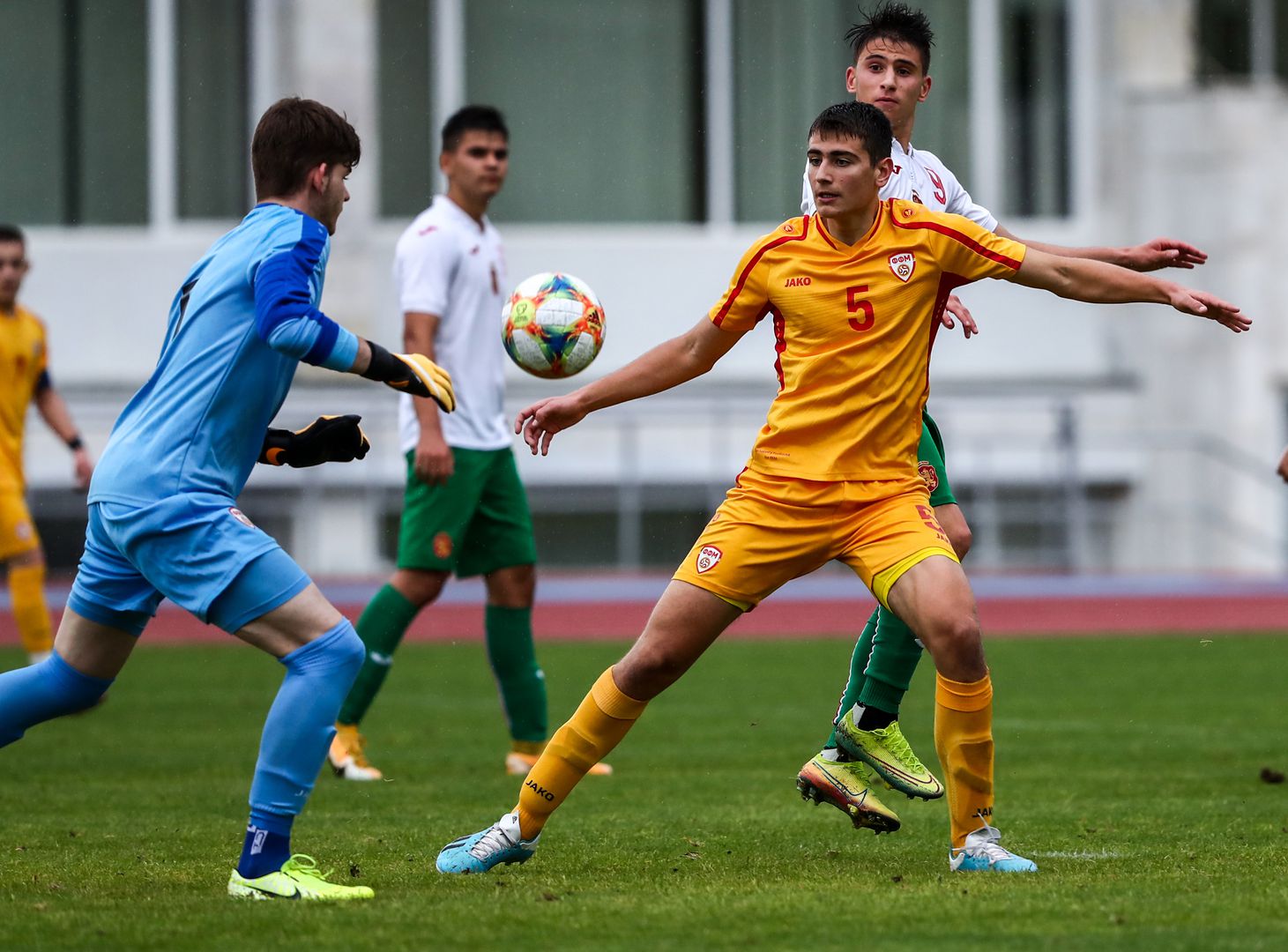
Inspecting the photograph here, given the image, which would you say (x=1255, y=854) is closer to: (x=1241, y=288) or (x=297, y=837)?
(x=297, y=837)

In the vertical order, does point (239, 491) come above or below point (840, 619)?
above

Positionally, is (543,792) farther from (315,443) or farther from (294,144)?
(294,144)

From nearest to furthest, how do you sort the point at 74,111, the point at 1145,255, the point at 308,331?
the point at 308,331, the point at 1145,255, the point at 74,111

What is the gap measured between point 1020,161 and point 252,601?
1796 cm

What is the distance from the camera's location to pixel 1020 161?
2197 centimetres

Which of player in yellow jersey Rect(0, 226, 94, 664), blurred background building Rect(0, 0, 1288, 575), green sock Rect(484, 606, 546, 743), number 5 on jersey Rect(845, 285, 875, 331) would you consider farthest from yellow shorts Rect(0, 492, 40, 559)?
blurred background building Rect(0, 0, 1288, 575)

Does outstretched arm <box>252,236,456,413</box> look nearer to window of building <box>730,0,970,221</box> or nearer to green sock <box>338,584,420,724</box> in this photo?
green sock <box>338,584,420,724</box>

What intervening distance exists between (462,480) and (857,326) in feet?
9.73

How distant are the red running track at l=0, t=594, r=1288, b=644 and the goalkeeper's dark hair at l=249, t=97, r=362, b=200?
10679 millimetres

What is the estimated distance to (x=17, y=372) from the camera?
11.2 meters

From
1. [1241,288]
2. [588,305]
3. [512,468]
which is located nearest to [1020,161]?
[1241,288]

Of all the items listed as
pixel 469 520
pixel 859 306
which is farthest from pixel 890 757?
pixel 469 520

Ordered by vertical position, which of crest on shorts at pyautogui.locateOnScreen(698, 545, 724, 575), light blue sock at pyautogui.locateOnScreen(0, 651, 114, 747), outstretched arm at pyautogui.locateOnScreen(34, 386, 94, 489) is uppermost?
outstretched arm at pyautogui.locateOnScreen(34, 386, 94, 489)

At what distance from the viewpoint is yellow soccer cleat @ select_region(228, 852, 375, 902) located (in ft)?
17.2
